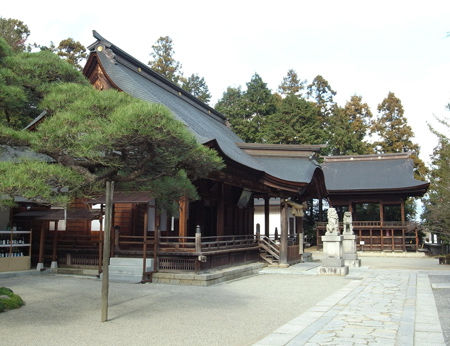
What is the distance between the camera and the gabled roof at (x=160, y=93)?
15586mm

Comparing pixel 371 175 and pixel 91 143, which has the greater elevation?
pixel 371 175

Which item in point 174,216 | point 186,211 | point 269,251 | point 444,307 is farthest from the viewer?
point 269,251

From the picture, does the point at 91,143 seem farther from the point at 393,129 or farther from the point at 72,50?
the point at 393,129

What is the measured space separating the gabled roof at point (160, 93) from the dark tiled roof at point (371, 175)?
1332 cm

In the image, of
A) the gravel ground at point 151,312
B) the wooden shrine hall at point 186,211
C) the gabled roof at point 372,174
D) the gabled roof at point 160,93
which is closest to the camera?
the gravel ground at point 151,312

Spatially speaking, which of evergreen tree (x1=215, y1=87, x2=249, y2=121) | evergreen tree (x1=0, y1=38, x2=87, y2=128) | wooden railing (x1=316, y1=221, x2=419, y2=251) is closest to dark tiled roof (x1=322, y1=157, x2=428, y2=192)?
wooden railing (x1=316, y1=221, x2=419, y2=251)

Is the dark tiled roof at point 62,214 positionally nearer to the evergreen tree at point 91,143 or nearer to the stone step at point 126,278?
the stone step at point 126,278

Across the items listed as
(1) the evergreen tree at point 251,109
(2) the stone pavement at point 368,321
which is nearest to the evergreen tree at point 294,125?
(1) the evergreen tree at point 251,109

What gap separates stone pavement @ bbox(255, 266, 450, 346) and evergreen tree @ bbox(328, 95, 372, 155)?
106 feet

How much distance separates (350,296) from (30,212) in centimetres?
1043

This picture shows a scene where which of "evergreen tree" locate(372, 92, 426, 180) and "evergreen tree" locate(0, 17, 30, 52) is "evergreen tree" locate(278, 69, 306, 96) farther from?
"evergreen tree" locate(0, 17, 30, 52)

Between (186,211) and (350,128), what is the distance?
33.3 m

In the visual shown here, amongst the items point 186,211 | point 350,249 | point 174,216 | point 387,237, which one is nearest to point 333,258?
point 350,249

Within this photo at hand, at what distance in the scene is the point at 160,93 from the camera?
1873 cm
